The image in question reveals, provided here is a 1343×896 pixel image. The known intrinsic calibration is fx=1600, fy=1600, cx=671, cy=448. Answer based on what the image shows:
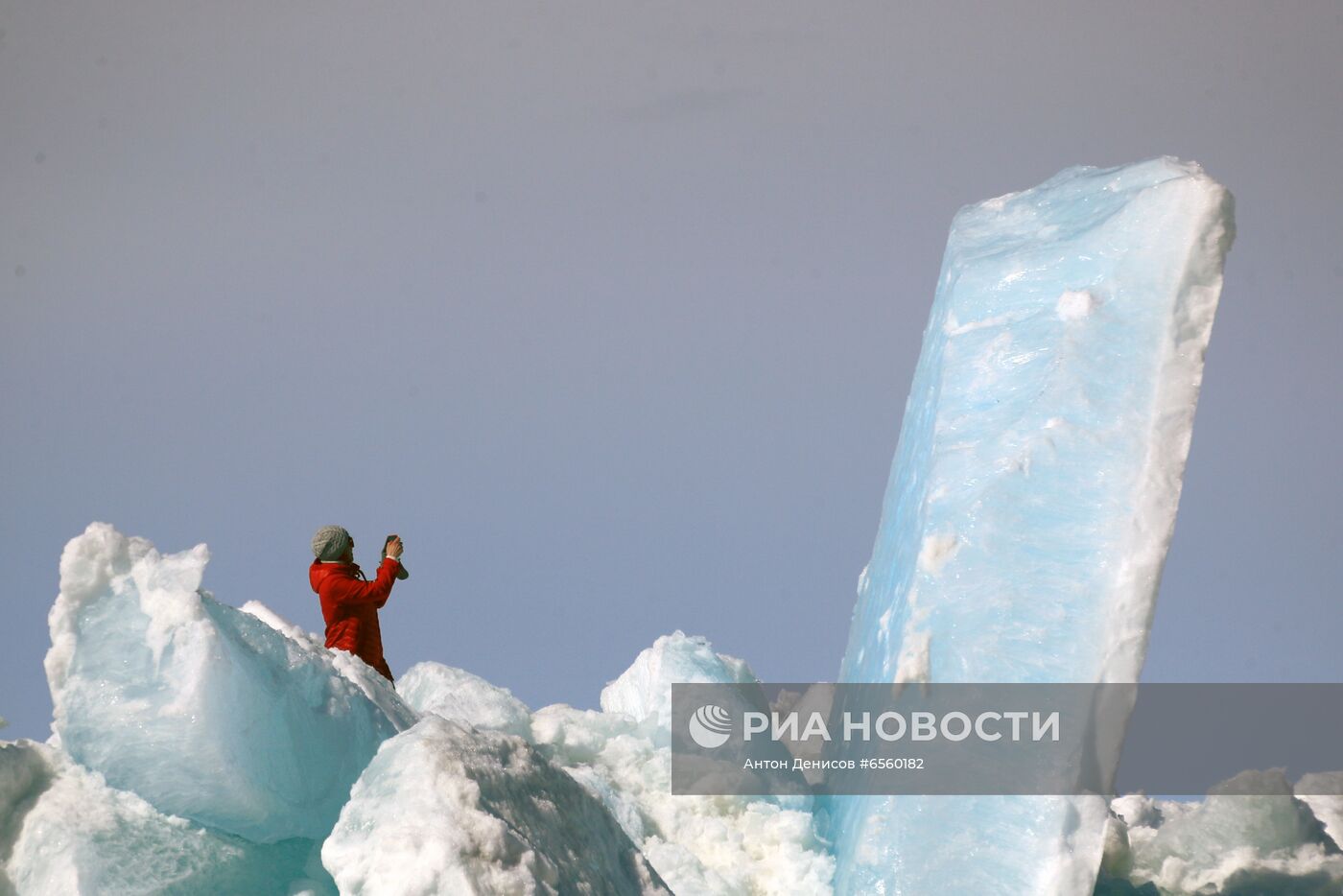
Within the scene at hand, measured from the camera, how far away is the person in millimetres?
5598

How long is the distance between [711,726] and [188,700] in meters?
2.09

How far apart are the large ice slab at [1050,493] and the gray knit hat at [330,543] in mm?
2140

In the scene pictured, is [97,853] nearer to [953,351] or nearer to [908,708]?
[908,708]

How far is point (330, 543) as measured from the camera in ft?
18.7

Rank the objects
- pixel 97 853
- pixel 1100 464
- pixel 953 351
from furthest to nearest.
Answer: pixel 953 351, pixel 1100 464, pixel 97 853

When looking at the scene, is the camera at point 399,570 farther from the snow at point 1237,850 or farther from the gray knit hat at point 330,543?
the snow at point 1237,850

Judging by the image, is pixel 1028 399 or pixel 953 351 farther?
pixel 953 351

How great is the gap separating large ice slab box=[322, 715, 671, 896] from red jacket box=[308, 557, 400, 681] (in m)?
2.18

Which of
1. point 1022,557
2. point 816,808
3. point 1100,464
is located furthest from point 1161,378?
point 816,808

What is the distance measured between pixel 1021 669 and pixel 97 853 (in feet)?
7.29

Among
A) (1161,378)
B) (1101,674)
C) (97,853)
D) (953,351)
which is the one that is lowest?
(97,853)

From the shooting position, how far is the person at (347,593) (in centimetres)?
560

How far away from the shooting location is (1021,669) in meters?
3.92

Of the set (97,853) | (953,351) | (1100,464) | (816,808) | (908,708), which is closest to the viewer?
(97,853)
